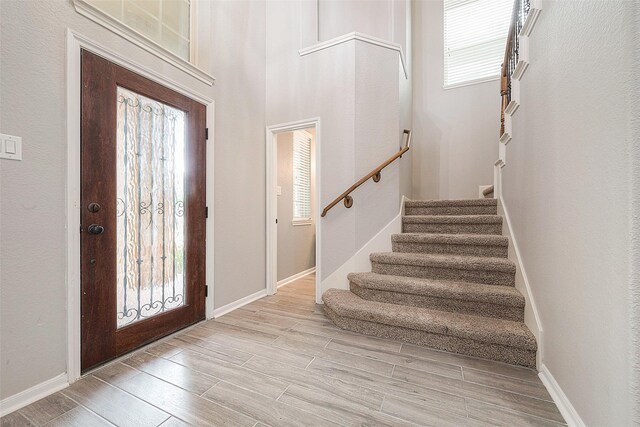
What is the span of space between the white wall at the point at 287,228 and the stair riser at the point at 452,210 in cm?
166

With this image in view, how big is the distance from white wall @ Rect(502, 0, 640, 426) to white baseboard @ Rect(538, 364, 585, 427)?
0.10 ft

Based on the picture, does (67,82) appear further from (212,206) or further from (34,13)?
(212,206)

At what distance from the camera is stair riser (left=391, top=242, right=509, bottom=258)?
2.22 metres

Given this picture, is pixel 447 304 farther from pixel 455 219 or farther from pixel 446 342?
pixel 455 219

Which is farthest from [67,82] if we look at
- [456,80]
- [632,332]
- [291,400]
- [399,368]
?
[456,80]

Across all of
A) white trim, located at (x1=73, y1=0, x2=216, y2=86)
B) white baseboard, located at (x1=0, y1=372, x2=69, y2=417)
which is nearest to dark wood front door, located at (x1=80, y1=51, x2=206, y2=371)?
white baseboard, located at (x1=0, y1=372, x2=69, y2=417)

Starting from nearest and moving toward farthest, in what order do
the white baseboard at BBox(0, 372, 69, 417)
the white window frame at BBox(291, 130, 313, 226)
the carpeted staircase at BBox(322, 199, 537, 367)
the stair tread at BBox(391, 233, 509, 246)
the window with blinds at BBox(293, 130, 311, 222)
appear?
the white baseboard at BBox(0, 372, 69, 417) < the carpeted staircase at BBox(322, 199, 537, 367) < the stair tread at BBox(391, 233, 509, 246) < the white window frame at BBox(291, 130, 313, 226) < the window with blinds at BBox(293, 130, 311, 222)

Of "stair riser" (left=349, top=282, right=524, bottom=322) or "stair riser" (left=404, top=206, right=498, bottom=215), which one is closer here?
"stair riser" (left=349, top=282, right=524, bottom=322)

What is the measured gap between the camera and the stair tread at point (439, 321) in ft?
5.29

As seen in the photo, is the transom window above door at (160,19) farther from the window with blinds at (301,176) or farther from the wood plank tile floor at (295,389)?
the wood plank tile floor at (295,389)

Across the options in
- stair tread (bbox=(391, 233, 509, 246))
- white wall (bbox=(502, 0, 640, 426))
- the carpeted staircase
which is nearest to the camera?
white wall (bbox=(502, 0, 640, 426))

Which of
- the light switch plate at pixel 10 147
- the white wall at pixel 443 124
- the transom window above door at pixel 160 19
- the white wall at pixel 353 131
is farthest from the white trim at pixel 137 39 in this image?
the white wall at pixel 443 124

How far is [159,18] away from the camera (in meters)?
2.06

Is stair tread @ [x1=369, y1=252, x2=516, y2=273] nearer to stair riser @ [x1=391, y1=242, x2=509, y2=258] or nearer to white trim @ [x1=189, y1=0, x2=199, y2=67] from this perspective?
stair riser @ [x1=391, y1=242, x2=509, y2=258]
